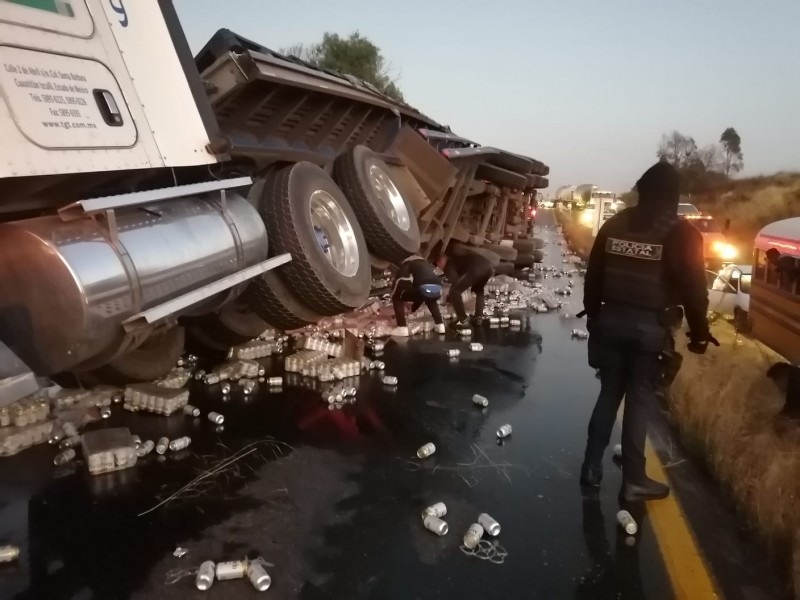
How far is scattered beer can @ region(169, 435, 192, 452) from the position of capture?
431 cm

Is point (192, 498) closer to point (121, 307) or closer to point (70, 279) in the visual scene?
point (121, 307)

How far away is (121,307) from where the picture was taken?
325 centimetres

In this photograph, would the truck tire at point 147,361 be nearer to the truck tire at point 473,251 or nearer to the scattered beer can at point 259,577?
the scattered beer can at point 259,577

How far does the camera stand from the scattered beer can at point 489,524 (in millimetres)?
3354

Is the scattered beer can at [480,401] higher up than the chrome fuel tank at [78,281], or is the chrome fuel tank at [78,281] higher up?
the chrome fuel tank at [78,281]

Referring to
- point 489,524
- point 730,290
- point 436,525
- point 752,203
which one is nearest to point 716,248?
point 752,203

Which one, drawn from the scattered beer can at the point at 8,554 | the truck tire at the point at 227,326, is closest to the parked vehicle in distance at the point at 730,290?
the truck tire at the point at 227,326

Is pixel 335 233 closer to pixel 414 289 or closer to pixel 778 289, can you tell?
pixel 414 289

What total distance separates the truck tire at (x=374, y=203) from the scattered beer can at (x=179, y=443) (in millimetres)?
2960

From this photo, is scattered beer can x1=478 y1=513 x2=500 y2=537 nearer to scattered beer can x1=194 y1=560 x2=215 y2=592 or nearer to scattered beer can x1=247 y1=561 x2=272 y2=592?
scattered beer can x1=247 y1=561 x2=272 y2=592

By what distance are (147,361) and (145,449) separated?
0.99 meters

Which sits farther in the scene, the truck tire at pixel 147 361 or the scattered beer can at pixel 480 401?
the scattered beer can at pixel 480 401

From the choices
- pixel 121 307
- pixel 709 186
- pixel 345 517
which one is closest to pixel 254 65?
pixel 121 307

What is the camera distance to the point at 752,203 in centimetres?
1099
